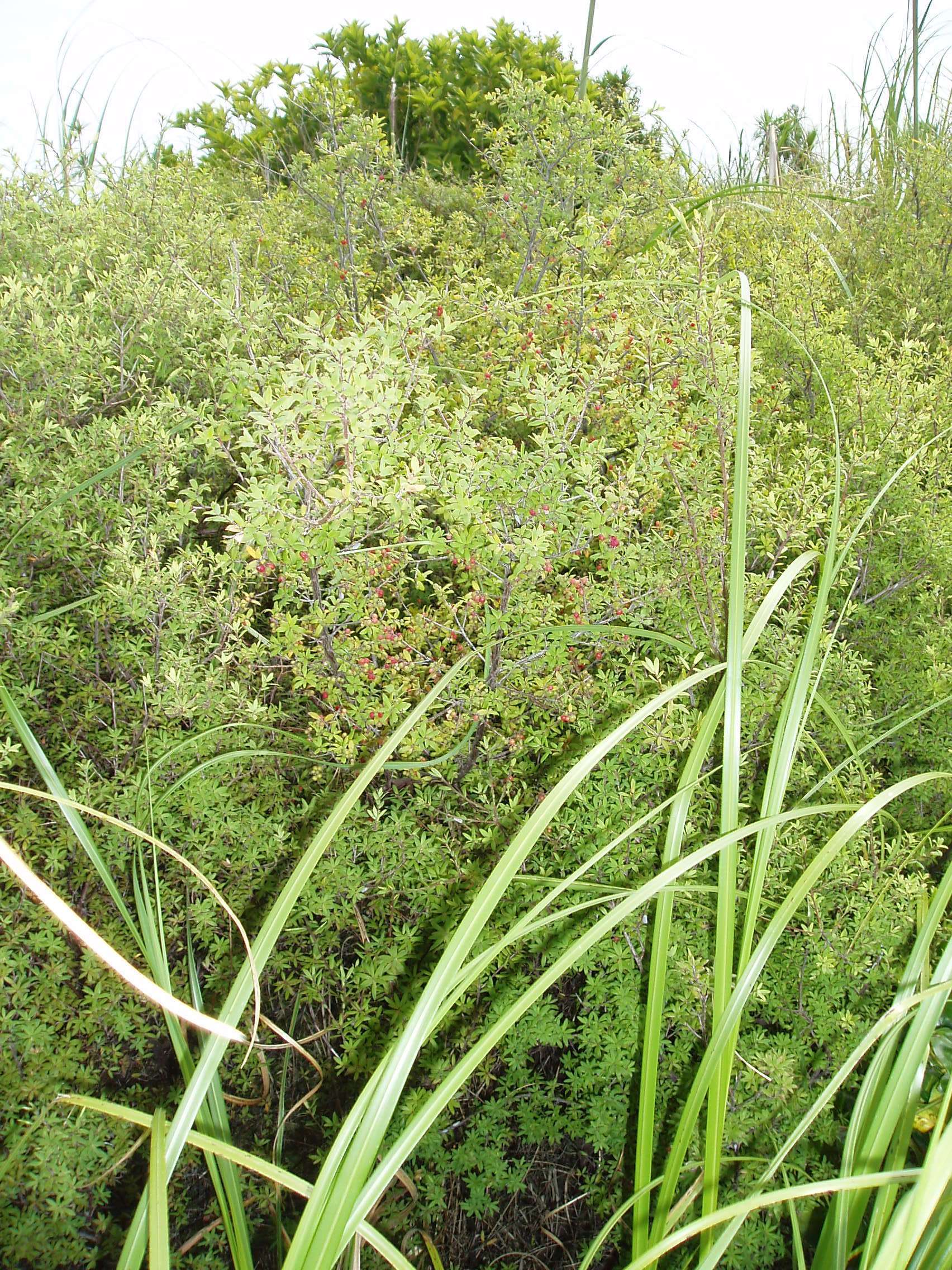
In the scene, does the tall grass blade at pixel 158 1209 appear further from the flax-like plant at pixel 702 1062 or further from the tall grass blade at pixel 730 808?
the tall grass blade at pixel 730 808

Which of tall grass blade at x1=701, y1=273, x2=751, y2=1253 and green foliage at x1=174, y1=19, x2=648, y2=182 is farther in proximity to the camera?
green foliage at x1=174, y1=19, x2=648, y2=182

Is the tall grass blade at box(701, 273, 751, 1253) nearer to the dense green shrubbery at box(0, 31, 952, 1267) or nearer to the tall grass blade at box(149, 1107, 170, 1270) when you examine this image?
the dense green shrubbery at box(0, 31, 952, 1267)

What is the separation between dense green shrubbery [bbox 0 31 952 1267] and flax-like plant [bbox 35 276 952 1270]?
0.28 meters

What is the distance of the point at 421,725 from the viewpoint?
145cm

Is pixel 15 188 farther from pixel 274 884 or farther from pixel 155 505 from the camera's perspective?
pixel 274 884

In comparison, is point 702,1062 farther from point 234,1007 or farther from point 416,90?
point 416,90

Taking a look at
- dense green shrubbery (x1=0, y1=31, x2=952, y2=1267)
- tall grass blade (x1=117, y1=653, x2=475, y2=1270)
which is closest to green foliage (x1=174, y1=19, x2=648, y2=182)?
dense green shrubbery (x1=0, y1=31, x2=952, y2=1267)

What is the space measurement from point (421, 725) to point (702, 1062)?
25.9 inches

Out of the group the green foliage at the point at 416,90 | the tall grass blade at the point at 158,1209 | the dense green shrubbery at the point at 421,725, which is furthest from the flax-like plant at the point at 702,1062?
the green foliage at the point at 416,90

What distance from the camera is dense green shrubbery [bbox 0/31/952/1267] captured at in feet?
4.52

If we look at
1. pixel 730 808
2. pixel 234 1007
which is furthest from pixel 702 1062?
pixel 234 1007

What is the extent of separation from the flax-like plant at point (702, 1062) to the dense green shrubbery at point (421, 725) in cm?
28

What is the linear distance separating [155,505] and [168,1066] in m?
1.02

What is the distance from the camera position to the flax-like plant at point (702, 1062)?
82 centimetres
